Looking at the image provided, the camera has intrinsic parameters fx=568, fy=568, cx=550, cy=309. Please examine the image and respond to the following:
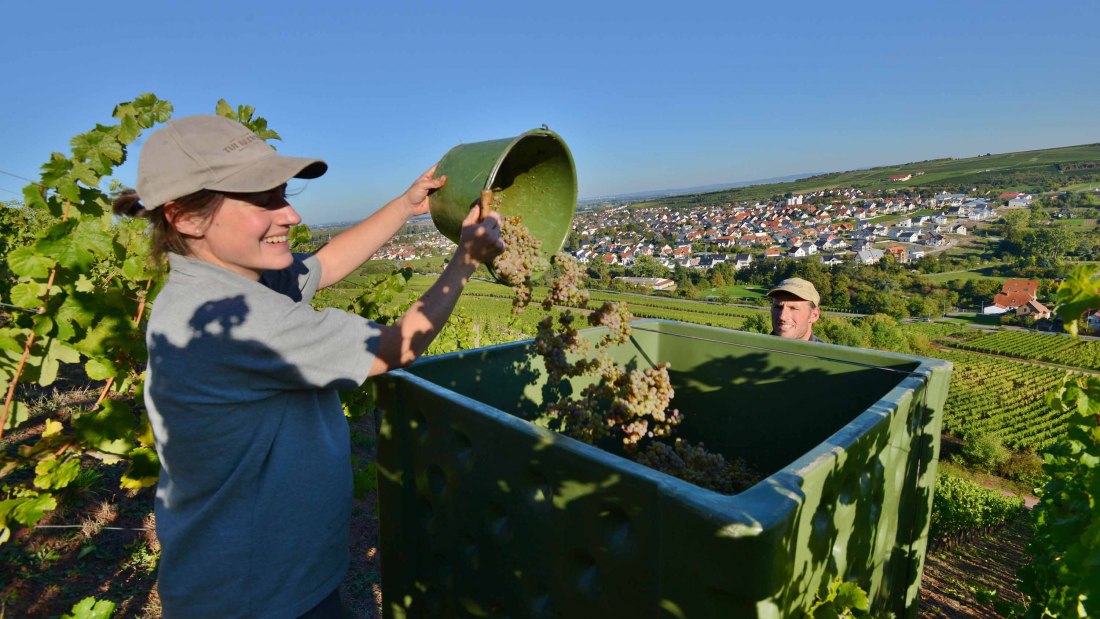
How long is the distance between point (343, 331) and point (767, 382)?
2073 mm

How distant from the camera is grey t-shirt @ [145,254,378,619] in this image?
4.74ft

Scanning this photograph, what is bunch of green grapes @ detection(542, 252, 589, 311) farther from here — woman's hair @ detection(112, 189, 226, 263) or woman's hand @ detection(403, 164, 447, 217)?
woman's hair @ detection(112, 189, 226, 263)

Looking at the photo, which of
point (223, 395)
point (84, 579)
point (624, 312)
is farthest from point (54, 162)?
point (84, 579)

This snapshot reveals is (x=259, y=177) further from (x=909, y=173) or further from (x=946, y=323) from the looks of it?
(x=909, y=173)

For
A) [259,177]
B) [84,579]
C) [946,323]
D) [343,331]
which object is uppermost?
[259,177]

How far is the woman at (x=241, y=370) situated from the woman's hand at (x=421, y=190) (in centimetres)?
66

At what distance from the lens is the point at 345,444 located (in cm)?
184

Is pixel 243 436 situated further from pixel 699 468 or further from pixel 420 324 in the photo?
pixel 699 468

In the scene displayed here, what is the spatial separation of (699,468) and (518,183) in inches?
60.7

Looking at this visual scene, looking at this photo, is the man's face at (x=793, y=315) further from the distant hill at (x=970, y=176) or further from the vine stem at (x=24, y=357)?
the distant hill at (x=970, y=176)

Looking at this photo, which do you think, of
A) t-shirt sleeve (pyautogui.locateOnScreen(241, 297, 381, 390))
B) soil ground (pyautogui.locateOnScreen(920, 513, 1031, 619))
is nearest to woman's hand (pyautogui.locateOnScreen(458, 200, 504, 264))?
t-shirt sleeve (pyautogui.locateOnScreen(241, 297, 381, 390))

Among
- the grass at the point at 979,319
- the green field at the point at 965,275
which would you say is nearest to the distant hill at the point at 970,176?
the green field at the point at 965,275

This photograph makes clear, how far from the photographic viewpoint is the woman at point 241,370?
1.45m

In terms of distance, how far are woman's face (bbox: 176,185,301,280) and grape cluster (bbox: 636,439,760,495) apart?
1632 mm
